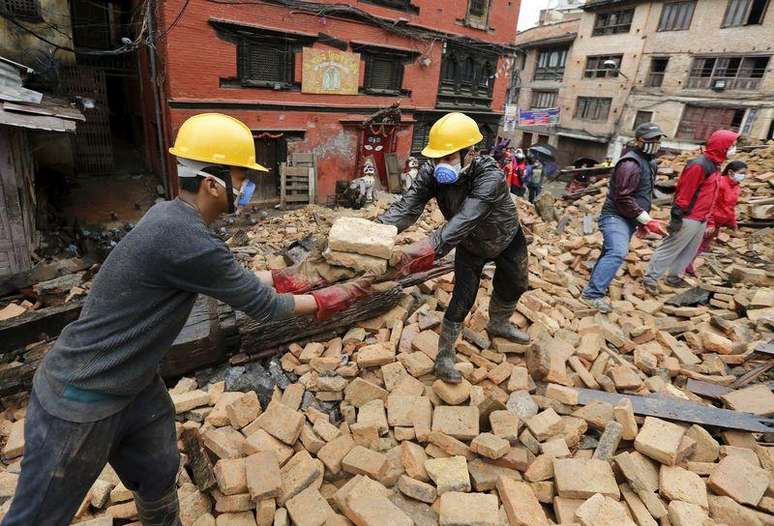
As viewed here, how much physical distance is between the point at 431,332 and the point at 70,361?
2947mm

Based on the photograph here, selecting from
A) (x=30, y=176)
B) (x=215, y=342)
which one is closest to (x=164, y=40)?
(x=30, y=176)

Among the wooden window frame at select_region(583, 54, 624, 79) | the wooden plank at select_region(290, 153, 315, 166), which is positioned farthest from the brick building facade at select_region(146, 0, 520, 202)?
the wooden window frame at select_region(583, 54, 624, 79)

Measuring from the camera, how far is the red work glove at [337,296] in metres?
2.38

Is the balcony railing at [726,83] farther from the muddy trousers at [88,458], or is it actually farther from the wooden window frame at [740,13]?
the muddy trousers at [88,458]

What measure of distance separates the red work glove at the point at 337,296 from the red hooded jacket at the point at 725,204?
5.86 meters

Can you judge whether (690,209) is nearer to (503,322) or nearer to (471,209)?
(503,322)

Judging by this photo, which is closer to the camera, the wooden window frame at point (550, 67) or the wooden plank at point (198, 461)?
the wooden plank at point (198, 461)

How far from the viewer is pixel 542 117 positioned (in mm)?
28125

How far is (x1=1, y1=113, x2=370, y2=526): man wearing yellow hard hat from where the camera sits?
5.67ft

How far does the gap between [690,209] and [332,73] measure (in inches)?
412

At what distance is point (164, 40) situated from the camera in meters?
9.88

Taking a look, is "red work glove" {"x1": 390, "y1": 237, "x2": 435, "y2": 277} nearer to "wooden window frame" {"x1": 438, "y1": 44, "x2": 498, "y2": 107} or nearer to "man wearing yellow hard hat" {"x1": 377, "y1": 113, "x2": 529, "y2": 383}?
"man wearing yellow hard hat" {"x1": 377, "y1": 113, "x2": 529, "y2": 383}

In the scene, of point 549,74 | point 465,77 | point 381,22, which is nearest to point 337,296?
point 381,22

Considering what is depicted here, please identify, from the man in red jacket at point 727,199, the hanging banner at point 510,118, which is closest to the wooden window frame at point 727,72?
the hanging banner at point 510,118
